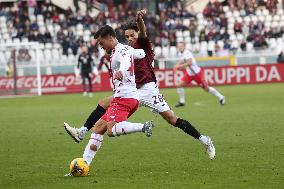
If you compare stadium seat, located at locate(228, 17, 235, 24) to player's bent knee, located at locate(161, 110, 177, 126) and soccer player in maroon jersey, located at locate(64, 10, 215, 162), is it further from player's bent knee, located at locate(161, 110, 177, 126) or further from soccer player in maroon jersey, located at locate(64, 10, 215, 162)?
player's bent knee, located at locate(161, 110, 177, 126)

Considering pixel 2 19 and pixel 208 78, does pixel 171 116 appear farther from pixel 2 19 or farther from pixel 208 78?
pixel 2 19

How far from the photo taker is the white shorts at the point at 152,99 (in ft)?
42.7

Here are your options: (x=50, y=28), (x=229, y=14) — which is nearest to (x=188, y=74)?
(x=50, y=28)

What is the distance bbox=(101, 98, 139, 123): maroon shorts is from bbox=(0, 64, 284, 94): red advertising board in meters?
28.0

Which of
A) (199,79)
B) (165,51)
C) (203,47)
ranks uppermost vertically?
(203,47)

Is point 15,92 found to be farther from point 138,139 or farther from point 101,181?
point 101,181

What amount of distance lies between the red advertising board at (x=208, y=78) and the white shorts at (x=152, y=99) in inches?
1040

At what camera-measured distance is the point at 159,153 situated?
14.1m

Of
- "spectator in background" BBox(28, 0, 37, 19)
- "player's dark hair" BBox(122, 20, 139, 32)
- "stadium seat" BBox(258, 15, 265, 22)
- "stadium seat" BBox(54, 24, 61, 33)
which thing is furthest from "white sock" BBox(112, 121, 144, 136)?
"stadium seat" BBox(258, 15, 265, 22)

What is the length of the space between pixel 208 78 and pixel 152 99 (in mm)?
27659

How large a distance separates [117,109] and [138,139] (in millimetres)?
5463

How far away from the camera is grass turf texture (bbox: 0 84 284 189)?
10.7m

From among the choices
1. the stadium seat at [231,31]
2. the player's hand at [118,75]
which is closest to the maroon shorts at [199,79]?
Answer: the player's hand at [118,75]

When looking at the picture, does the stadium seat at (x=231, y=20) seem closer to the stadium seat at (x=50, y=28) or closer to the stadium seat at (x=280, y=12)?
the stadium seat at (x=280, y=12)
